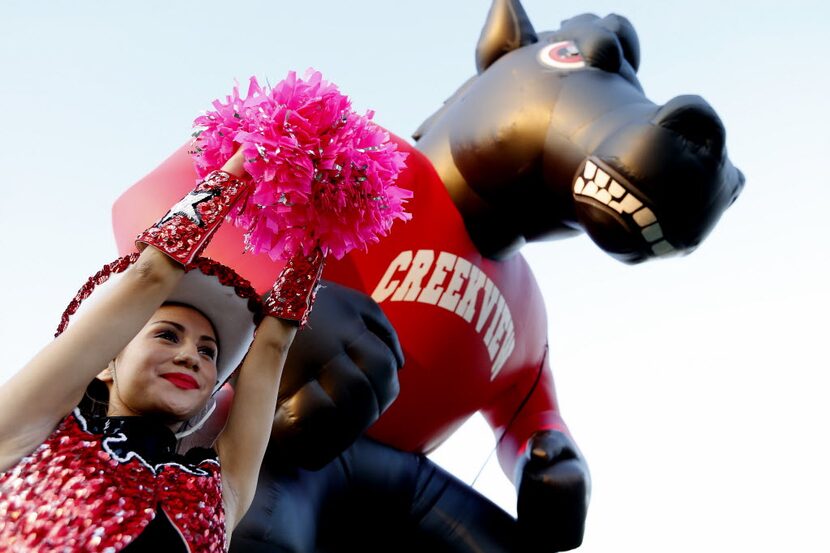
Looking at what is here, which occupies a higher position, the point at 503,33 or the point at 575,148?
the point at 503,33

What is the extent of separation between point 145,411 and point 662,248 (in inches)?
72.6

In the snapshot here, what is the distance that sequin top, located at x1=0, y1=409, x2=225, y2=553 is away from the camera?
128cm

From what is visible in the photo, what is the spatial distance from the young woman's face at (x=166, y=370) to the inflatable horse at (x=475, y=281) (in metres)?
0.85

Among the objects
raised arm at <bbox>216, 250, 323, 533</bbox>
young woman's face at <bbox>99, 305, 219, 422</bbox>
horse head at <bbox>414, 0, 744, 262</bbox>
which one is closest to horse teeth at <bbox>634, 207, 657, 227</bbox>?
horse head at <bbox>414, 0, 744, 262</bbox>

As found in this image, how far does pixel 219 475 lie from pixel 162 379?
0.18 meters

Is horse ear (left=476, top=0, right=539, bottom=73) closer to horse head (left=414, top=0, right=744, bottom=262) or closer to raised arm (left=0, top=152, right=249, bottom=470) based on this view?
Result: horse head (left=414, top=0, right=744, bottom=262)

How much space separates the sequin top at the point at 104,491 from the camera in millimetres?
1281

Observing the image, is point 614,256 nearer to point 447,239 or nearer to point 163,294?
point 447,239

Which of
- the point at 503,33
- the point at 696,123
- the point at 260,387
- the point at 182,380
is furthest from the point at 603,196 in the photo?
the point at 182,380

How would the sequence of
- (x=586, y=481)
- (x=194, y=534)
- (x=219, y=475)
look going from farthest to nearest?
(x=586, y=481) < (x=219, y=475) < (x=194, y=534)

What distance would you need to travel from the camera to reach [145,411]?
4.94 feet

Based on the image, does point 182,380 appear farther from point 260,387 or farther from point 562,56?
point 562,56

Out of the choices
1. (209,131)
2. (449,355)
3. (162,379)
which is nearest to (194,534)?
(162,379)

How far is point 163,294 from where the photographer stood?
1405 millimetres
